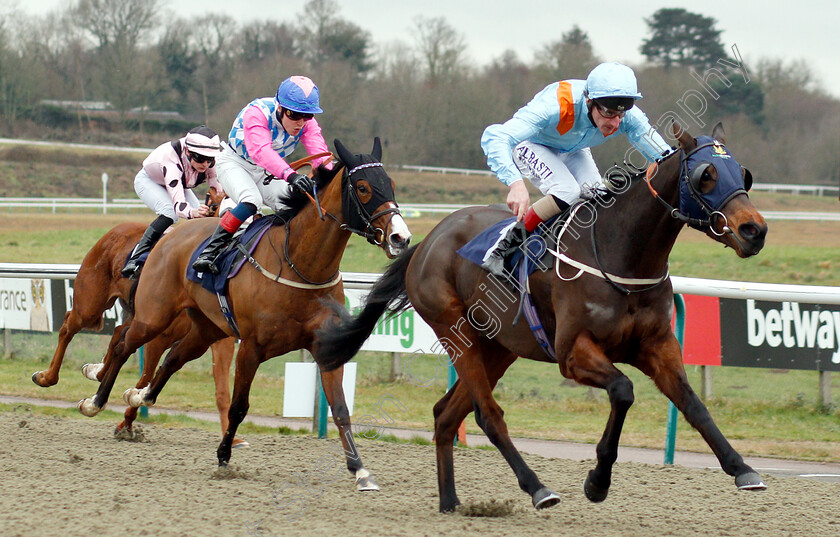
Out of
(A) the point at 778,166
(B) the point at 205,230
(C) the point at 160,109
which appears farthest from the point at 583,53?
(B) the point at 205,230

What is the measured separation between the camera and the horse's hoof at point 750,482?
367cm

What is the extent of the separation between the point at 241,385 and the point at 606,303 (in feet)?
7.80

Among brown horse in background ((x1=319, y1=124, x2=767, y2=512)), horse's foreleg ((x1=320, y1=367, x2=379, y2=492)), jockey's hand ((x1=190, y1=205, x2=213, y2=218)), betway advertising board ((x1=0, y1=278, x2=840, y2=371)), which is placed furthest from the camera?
jockey's hand ((x1=190, y1=205, x2=213, y2=218))

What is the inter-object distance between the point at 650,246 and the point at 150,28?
44.9m

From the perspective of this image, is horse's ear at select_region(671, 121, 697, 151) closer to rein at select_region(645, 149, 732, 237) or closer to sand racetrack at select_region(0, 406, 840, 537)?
rein at select_region(645, 149, 732, 237)

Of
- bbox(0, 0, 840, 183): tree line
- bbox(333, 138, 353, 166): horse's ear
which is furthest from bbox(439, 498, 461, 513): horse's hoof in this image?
bbox(0, 0, 840, 183): tree line

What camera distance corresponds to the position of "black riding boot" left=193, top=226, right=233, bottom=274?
5.86 meters

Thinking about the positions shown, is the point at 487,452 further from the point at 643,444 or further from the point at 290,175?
the point at 290,175

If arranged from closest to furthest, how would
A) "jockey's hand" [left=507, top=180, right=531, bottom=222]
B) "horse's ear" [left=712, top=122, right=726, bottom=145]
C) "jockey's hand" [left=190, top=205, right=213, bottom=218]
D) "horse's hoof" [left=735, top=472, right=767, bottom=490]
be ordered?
"horse's hoof" [left=735, top=472, right=767, bottom=490] < "horse's ear" [left=712, top=122, right=726, bottom=145] < "jockey's hand" [left=507, top=180, right=531, bottom=222] < "jockey's hand" [left=190, top=205, right=213, bottom=218]

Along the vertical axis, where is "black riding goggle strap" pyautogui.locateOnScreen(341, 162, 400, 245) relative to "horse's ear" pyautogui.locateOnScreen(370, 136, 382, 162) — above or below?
below

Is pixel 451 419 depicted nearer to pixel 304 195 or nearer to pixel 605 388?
pixel 605 388

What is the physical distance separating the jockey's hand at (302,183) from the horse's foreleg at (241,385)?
912 millimetres

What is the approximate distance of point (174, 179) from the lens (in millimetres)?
7172

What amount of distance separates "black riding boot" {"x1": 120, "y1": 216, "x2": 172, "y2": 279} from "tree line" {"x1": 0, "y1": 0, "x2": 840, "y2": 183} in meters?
17.2
